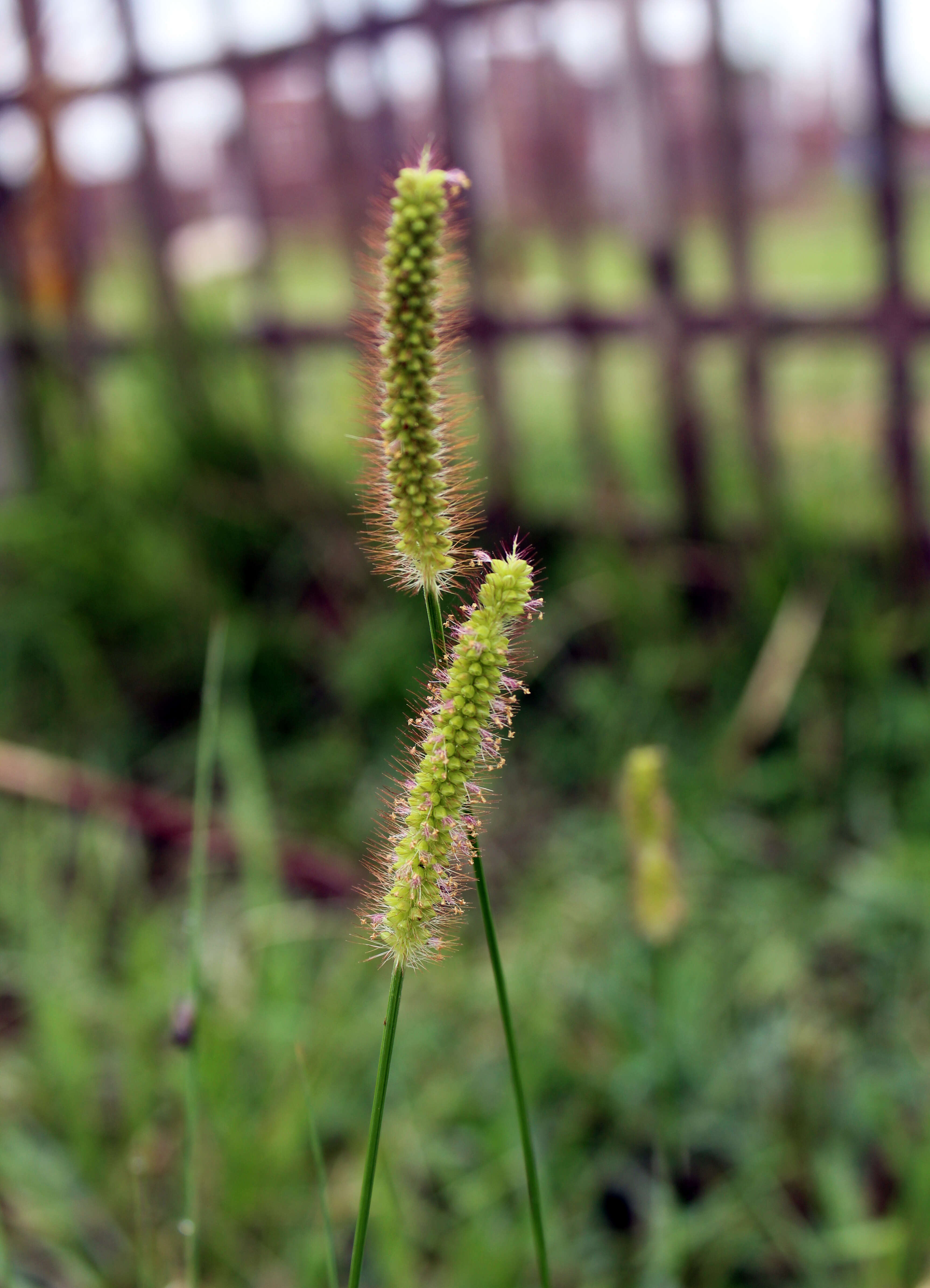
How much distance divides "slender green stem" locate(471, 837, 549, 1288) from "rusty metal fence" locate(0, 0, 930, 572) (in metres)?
2.01

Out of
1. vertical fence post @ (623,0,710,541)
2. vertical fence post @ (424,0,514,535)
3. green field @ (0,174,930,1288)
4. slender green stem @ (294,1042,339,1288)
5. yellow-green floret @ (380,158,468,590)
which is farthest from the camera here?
vertical fence post @ (424,0,514,535)

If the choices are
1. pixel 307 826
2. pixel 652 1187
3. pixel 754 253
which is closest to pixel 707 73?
pixel 754 253

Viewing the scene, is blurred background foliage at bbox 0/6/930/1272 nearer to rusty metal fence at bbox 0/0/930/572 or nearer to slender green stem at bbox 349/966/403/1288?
rusty metal fence at bbox 0/0/930/572

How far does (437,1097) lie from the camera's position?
179cm

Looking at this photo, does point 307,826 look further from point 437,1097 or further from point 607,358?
point 607,358

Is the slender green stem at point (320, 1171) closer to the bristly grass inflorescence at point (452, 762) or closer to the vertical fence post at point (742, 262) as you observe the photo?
the bristly grass inflorescence at point (452, 762)

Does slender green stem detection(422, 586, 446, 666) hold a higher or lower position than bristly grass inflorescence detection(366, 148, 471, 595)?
lower

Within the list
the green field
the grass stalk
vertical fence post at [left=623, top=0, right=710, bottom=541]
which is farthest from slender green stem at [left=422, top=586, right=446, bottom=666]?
vertical fence post at [left=623, top=0, right=710, bottom=541]

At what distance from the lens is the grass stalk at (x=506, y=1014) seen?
24.9 inches

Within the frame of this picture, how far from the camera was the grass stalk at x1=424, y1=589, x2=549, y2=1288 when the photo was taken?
0.63 metres

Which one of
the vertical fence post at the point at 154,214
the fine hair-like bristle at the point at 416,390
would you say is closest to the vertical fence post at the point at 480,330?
the vertical fence post at the point at 154,214

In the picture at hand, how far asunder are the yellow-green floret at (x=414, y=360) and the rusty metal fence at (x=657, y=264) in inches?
73.8

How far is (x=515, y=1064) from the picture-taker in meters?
0.67

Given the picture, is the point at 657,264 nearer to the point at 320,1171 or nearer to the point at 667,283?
the point at 667,283
